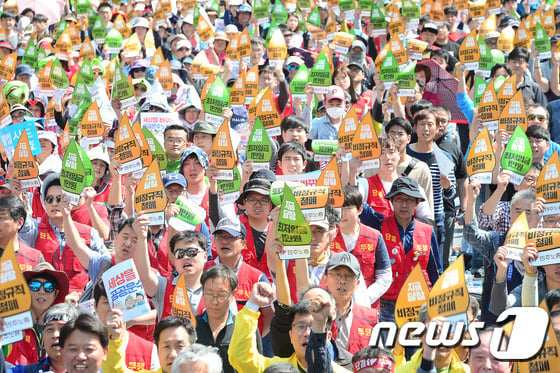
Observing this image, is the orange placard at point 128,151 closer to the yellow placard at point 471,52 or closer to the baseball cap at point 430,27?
the yellow placard at point 471,52

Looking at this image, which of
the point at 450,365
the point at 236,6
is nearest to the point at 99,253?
the point at 450,365

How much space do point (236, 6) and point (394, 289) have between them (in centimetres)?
1008

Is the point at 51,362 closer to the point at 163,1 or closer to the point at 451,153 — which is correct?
the point at 451,153

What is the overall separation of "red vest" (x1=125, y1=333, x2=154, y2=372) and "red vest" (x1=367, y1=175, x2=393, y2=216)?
2.84m

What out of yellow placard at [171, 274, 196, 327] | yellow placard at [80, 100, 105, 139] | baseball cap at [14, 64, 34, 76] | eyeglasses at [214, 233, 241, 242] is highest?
baseball cap at [14, 64, 34, 76]

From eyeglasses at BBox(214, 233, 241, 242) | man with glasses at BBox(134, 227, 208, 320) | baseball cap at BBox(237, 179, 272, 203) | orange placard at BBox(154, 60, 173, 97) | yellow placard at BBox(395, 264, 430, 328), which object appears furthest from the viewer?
orange placard at BBox(154, 60, 173, 97)

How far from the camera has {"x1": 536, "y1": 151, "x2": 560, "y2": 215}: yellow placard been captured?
7.17 metres

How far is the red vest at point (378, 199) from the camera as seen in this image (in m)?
8.26

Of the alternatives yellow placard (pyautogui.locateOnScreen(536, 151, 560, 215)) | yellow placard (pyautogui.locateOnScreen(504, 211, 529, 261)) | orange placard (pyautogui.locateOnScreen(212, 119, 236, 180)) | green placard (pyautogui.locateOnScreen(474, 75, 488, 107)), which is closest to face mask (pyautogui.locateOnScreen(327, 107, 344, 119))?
green placard (pyautogui.locateOnScreen(474, 75, 488, 107))

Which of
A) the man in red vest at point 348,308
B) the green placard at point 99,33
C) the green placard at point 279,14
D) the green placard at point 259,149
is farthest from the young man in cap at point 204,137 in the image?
the green placard at point 279,14

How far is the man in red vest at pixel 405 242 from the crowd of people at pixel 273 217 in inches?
0.5

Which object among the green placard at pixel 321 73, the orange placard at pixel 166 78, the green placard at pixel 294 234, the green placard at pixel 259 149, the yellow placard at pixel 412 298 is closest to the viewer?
the yellow placard at pixel 412 298

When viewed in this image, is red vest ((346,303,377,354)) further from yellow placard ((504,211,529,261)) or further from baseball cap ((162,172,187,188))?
baseball cap ((162,172,187,188))

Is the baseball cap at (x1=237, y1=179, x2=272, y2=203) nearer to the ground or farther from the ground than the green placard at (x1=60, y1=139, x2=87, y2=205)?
nearer to the ground
